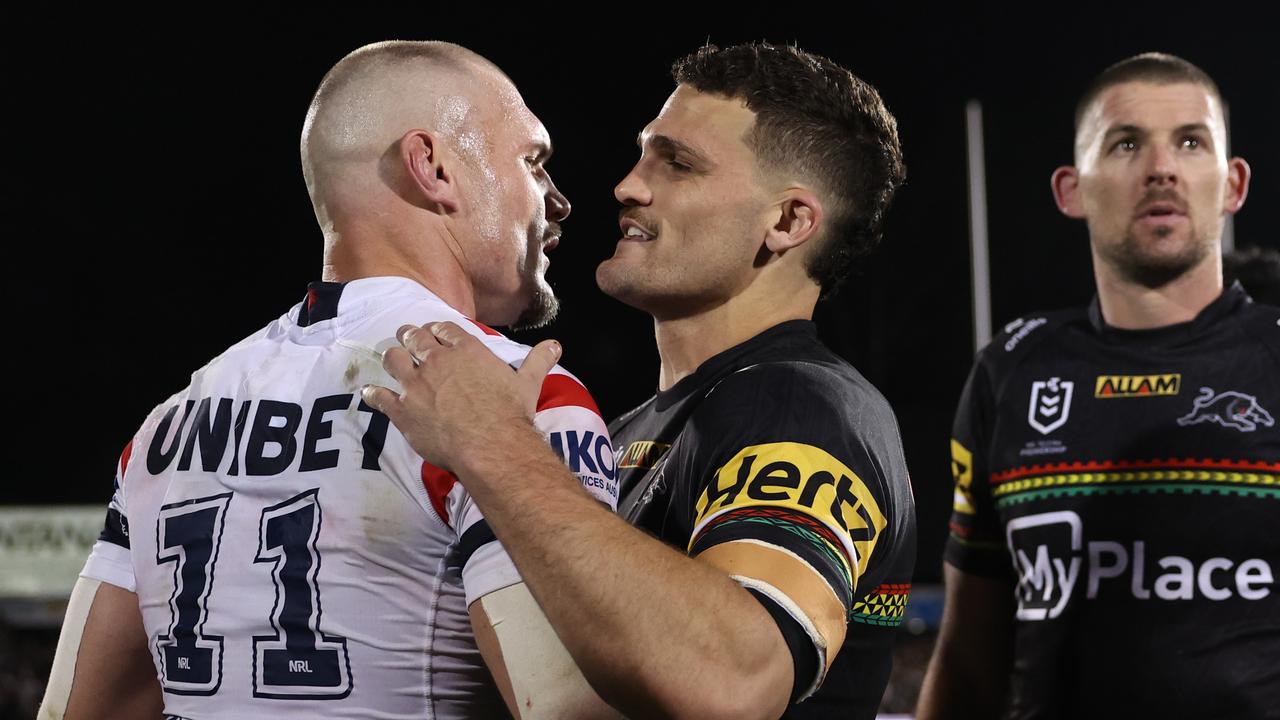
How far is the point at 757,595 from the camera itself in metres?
1.39

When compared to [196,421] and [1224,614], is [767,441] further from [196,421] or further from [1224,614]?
[1224,614]

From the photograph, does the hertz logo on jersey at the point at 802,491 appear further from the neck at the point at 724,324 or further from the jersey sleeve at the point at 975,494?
the jersey sleeve at the point at 975,494

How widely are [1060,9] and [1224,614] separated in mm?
6866

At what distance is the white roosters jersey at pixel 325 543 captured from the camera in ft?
4.69

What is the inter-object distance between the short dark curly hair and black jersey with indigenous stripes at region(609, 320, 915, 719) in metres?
0.25

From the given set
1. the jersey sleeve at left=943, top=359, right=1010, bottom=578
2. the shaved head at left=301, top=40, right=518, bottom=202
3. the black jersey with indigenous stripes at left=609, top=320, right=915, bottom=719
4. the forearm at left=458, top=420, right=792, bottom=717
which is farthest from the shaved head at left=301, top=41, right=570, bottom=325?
the jersey sleeve at left=943, top=359, right=1010, bottom=578

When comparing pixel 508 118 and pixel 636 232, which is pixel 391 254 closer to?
pixel 508 118

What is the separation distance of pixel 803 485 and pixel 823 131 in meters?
0.78

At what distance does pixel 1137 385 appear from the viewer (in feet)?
8.39

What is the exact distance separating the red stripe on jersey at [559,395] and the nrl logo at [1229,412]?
4.89 ft

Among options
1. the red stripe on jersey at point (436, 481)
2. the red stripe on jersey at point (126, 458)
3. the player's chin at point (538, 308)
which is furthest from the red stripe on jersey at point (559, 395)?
the red stripe on jersey at point (126, 458)

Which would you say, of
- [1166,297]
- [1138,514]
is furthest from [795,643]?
[1166,297]

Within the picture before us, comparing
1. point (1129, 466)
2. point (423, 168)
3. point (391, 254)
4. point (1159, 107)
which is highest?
point (1159, 107)

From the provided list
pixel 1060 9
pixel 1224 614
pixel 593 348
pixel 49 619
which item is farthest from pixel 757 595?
pixel 49 619
